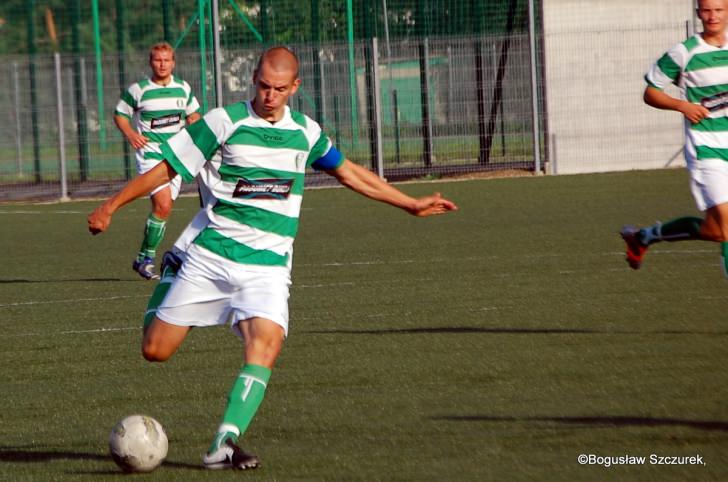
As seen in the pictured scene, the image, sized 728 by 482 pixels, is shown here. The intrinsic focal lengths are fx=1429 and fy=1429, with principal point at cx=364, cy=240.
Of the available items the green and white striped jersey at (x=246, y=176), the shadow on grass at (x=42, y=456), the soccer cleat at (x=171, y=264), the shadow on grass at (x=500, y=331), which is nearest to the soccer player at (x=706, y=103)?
the shadow on grass at (x=500, y=331)

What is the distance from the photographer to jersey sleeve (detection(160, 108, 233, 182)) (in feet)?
20.6

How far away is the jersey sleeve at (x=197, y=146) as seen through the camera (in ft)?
20.6

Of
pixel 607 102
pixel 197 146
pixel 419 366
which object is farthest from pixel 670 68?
pixel 607 102

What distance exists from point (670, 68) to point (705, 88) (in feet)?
0.86

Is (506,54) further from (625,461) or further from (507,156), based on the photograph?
(625,461)

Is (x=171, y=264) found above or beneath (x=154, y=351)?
above

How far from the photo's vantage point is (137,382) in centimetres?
814

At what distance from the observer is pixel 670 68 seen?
921 centimetres

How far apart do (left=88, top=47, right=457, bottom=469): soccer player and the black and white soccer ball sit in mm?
479

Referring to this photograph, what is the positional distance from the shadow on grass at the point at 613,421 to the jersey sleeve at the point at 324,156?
1.30 meters

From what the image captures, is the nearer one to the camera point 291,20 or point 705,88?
point 705,88

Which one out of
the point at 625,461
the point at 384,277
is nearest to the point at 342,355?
the point at 625,461

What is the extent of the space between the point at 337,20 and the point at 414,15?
5.05ft

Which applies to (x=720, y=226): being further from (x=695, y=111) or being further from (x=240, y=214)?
(x=240, y=214)
